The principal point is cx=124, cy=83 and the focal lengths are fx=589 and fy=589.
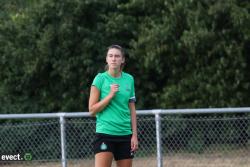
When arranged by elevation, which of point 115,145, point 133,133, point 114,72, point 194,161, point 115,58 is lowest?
point 194,161

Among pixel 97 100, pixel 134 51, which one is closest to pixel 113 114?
pixel 97 100

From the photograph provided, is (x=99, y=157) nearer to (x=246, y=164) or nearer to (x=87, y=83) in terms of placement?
(x=246, y=164)

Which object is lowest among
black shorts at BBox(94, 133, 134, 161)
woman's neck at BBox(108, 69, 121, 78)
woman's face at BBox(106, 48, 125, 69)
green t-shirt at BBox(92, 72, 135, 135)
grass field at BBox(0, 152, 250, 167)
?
grass field at BBox(0, 152, 250, 167)

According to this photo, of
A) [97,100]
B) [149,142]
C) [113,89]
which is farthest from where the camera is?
[149,142]

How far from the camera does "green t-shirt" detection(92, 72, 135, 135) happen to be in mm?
5641

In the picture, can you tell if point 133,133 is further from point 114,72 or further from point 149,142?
point 149,142

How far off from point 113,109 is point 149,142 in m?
4.13

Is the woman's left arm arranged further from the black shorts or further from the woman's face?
the woman's face

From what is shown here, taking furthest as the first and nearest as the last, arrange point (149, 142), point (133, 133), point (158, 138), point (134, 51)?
point (134, 51) → point (149, 142) → point (158, 138) → point (133, 133)

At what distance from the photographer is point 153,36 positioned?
1102cm

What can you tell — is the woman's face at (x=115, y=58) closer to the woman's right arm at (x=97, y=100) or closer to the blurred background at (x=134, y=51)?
the woman's right arm at (x=97, y=100)

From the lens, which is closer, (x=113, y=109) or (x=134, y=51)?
(x=113, y=109)

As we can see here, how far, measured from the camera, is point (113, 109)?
5.67 metres

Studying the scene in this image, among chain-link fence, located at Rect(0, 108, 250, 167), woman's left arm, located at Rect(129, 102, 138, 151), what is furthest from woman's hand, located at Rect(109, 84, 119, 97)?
chain-link fence, located at Rect(0, 108, 250, 167)
